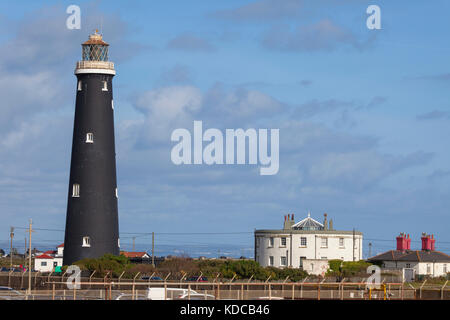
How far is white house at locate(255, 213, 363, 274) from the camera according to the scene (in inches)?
3344

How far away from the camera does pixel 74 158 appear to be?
72.3m

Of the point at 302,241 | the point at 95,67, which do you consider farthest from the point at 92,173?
the point at 302,241

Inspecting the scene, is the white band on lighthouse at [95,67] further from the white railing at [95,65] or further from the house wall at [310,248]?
the house wall at [310,248]

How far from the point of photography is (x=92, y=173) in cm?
7138

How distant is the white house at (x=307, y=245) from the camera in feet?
279

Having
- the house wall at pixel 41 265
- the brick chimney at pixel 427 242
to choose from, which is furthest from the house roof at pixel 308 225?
the house wall at pixel 41 265

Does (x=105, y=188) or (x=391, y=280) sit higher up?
(x=105, y=188)

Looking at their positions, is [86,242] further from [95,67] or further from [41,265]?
[41,265]

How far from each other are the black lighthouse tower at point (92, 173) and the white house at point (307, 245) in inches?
797
